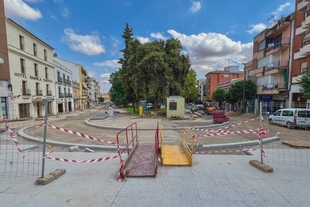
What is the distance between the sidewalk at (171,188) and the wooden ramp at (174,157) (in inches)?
9.0

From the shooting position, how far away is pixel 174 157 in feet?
16.7

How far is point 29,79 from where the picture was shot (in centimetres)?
2025

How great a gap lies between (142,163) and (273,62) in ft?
78.6

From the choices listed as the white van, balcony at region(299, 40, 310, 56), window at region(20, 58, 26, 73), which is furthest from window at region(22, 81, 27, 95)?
balcony at region(299, 40, 310, 56)

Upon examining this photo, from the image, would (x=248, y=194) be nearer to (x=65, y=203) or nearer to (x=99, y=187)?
(x=99, y=187)

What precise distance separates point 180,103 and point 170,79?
3645mm

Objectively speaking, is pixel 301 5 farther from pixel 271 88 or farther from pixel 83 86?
pixel 83 86

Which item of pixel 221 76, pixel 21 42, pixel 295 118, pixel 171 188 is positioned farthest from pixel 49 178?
pixel 221 76

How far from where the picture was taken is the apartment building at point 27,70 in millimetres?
17562

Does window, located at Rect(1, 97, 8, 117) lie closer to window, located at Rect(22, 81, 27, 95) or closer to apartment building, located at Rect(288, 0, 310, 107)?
window, located at Rect(22, 81, 27, 95)

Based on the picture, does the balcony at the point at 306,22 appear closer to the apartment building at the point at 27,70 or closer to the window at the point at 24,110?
the apartment building at the point at 27,70

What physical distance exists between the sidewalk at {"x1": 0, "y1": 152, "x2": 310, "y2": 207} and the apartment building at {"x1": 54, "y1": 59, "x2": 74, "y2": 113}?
28375mm

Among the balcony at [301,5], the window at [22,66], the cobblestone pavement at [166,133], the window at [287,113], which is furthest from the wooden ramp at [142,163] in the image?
the balcony at [301,5]

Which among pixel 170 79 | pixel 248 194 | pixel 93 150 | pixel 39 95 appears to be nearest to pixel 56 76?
pixel 39 95
